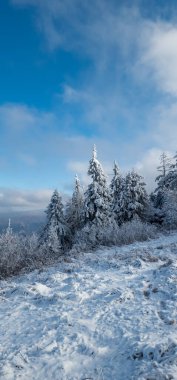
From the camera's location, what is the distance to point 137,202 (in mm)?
39438

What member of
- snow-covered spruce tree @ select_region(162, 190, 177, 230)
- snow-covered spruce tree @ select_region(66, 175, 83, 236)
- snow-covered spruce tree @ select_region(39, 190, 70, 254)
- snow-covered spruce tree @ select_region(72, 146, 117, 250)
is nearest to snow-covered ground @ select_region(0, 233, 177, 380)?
snow-covered spruce tree @ select_region(162, 190, 177, 230)

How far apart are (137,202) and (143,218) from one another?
2257 millimetres

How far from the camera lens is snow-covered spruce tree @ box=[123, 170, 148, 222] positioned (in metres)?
39.6

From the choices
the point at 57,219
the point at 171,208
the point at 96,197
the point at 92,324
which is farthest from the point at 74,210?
the point at 92,324

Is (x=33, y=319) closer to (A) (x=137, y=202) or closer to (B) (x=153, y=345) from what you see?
(B) (x=153, y=345)

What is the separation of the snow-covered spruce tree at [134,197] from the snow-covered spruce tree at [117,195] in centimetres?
51

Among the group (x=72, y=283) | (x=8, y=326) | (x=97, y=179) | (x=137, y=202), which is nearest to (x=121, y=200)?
(x=137, y=202)

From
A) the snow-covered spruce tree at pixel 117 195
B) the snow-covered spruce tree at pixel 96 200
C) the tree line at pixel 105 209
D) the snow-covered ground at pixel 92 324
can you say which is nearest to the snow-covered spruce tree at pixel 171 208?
the tree line at pixel 105 209

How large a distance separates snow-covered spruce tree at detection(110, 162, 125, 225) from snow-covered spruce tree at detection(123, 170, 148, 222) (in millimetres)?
509

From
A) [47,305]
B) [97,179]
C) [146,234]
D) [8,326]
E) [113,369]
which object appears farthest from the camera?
[97,179]

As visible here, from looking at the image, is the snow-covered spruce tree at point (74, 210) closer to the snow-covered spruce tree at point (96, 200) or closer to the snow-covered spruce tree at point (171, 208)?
the snow-covered spruce tree at point (96, 200)

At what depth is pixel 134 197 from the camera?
4000 cm

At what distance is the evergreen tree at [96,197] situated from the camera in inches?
1389

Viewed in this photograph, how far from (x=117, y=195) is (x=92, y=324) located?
114ft
